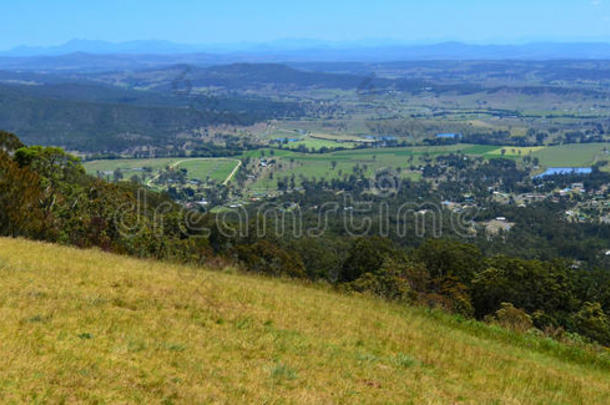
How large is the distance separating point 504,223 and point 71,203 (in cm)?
7412

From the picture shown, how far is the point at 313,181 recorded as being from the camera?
4653 inches

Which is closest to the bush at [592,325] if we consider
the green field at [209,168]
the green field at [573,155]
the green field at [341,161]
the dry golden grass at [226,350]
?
the dry golden grass at [226,350]

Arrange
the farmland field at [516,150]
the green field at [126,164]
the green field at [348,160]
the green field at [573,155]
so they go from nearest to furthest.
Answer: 1. the green field at [126,164]
2. the green field at [348,160]
3. the green field at [573,155]
4. the farmland field at [516,150]

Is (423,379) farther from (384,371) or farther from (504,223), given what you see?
(504,223)

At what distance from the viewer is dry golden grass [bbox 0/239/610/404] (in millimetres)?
7285

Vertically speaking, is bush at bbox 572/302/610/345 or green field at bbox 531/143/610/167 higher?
bush at bbox 572/302/610/345

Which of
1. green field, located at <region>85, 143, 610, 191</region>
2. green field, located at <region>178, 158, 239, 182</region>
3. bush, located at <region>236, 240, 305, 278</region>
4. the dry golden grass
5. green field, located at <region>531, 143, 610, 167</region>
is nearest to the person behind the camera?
the dry golden grass

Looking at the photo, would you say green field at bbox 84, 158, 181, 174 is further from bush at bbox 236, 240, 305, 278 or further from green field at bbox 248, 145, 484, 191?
bush at bbox 236, 240, 305, 278

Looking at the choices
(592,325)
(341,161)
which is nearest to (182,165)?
(341,161)

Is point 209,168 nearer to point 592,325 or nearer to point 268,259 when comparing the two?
point 268,259

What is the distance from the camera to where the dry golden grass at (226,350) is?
7285mm

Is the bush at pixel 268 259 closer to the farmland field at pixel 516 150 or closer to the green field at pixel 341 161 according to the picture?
the green field at pixel 341 161

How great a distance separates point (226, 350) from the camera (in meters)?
9.03

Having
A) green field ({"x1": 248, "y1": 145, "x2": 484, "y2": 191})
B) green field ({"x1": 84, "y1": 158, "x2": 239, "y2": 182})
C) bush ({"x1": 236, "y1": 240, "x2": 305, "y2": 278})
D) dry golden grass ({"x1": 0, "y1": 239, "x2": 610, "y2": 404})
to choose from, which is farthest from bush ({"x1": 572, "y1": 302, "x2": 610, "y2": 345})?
green field ({"x1": 84, "y1": 158, "x2": 239, "y2": 182})
